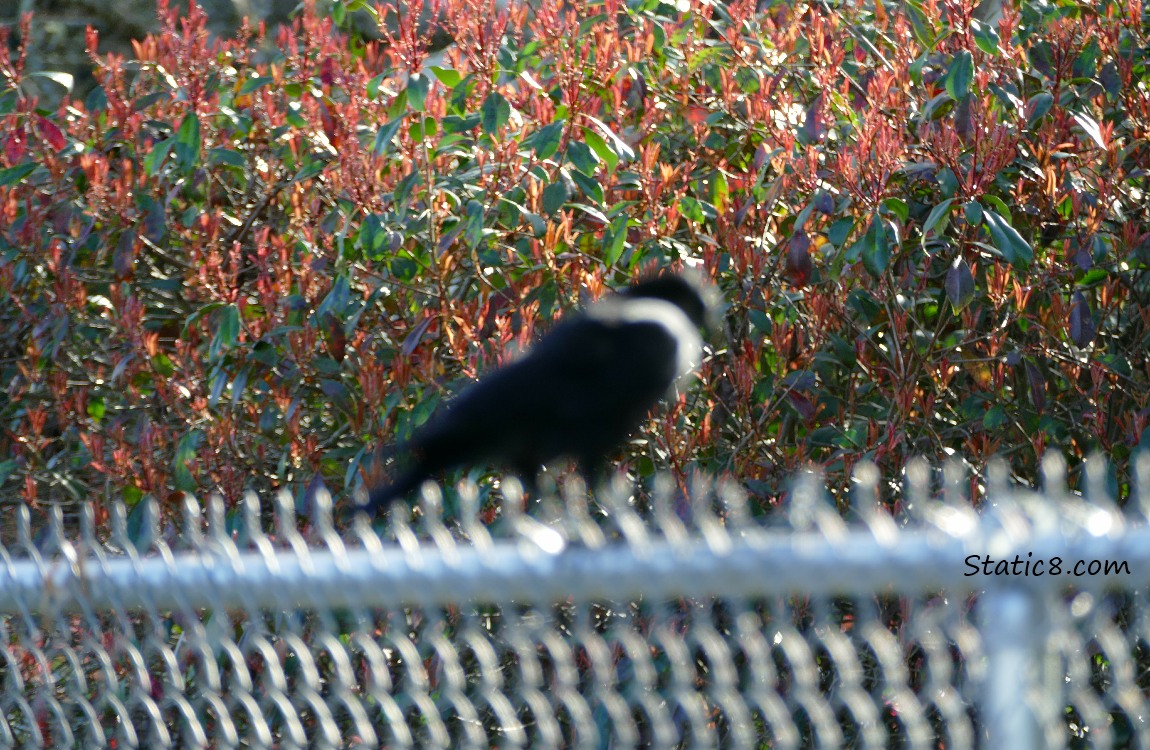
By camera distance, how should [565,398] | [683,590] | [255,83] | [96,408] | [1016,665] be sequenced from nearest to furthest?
[1016,665] < [683,590] < [565,398] < [255,83] < [96,408]

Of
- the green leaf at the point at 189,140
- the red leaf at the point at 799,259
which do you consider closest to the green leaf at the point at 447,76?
the green leaf at the point at 189,140

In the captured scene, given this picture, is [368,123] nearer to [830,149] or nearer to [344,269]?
[344,269]

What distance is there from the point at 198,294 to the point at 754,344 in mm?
1717

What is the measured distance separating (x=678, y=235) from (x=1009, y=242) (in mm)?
896

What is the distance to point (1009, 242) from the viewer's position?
277cm

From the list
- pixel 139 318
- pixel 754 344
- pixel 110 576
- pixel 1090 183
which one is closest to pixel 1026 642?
pixel 110 576

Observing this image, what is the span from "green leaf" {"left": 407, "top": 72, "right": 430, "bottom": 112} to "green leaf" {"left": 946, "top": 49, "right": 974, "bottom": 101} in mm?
1288

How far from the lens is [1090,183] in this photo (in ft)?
9.96

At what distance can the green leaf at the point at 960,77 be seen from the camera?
2988mm

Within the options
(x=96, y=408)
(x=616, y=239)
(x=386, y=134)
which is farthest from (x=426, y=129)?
(x=96, y=408)

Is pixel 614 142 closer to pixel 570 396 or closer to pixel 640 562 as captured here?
pixel 570 396

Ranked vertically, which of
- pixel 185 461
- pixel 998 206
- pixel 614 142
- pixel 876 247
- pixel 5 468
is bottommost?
pixel 5 468

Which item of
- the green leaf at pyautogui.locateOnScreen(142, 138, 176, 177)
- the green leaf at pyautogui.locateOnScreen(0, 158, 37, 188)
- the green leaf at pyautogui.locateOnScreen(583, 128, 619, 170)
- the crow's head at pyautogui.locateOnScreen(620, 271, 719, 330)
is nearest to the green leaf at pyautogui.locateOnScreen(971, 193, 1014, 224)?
the crow's head at pyautogui.locateOnScreen(620, 271, 719, 330)

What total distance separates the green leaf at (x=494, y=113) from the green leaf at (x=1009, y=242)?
118cm
